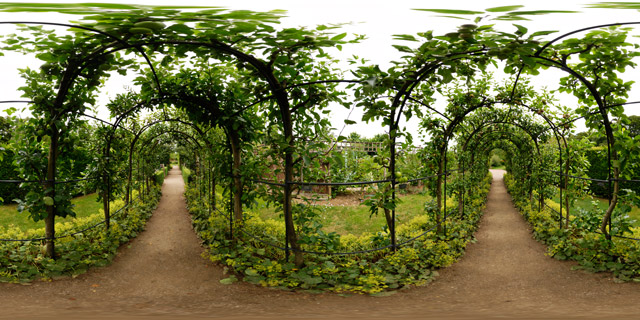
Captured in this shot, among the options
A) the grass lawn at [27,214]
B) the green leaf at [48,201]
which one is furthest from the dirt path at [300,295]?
the grass lawn at [27,214]

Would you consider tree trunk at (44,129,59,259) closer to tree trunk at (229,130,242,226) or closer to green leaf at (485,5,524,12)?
tree trunk at (229,130,242,226)

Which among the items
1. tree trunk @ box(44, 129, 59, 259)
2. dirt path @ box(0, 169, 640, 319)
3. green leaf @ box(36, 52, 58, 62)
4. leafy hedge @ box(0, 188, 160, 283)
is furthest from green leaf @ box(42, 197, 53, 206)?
green leaf @ box(36, 52, 58, 62)

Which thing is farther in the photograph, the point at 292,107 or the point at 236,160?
the point at 236,160

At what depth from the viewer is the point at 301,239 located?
4469mm

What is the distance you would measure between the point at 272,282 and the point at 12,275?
3066 mm

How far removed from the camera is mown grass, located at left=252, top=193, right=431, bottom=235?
27.8ft

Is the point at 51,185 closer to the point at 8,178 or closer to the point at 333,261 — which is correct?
the point at 333,261

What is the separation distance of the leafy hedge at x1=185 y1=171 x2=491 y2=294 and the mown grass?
5.53 ft

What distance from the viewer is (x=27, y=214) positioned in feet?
33.0

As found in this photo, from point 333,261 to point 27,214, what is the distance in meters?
9.76

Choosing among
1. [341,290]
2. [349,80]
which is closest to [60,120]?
[349,80]

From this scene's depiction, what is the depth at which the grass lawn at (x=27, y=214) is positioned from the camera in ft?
29.2

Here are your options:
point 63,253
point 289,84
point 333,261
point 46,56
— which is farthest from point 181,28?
point 63,253

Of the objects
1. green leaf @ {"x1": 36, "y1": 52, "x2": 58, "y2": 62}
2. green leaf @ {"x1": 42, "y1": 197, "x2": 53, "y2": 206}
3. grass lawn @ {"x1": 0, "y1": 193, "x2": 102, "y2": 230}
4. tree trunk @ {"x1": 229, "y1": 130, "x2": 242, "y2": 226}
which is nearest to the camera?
green leaf @ {"x1": 36, "y1": 52, "x2": 58, "y2": 62}
